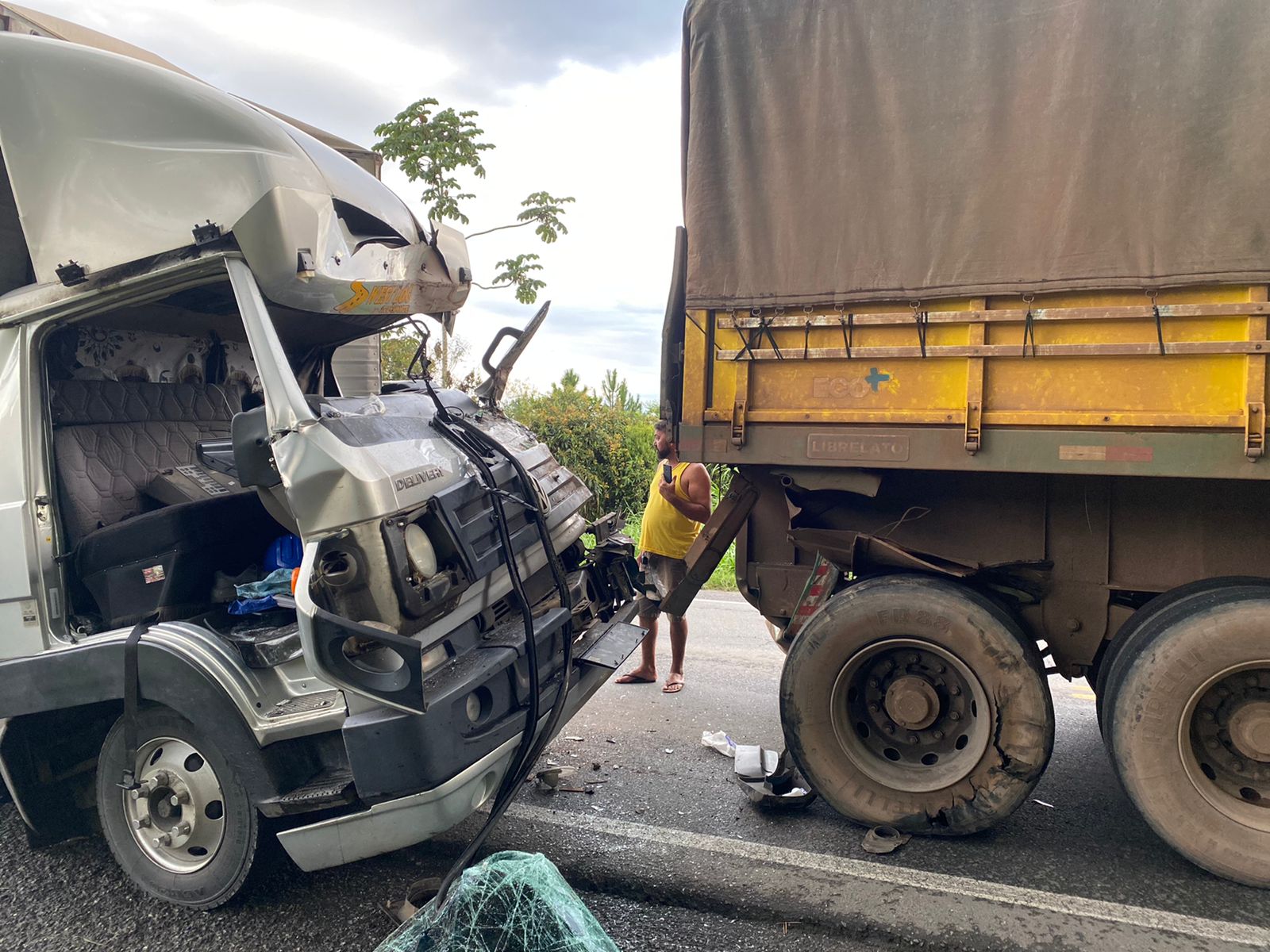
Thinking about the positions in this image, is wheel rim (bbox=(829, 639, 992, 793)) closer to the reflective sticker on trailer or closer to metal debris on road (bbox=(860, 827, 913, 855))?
metal debris on road (bbox=(860, 827, 913, 855))

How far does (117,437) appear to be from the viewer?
362cm

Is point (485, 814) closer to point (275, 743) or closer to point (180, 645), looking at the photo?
point (275, 743)

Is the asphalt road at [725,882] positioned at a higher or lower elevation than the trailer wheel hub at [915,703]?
lower

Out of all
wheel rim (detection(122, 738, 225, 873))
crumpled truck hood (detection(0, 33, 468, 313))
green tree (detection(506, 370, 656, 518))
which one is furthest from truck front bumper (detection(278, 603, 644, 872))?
green tree (detection(506, 370, 656, 518))

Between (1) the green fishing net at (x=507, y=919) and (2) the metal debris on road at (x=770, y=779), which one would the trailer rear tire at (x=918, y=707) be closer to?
(2) the metal debris on road at (x=770, y=779)

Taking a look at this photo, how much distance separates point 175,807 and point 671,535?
2.99 meters

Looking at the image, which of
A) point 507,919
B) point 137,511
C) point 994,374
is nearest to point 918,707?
point 994,374

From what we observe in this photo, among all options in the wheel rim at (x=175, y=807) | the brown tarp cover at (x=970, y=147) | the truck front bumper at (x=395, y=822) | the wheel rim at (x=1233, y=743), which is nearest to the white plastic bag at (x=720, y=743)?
the truck front bumper at (x=395, y=822)

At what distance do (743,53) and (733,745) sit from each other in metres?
3.19

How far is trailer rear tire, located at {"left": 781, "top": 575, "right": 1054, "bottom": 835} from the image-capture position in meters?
3.32

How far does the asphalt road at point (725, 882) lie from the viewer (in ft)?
9.36

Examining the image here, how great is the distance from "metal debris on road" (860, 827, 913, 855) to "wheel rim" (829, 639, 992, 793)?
174 millimetres

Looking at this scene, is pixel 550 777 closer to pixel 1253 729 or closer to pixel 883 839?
pixel 883 839

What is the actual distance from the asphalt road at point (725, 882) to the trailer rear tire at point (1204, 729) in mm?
164
